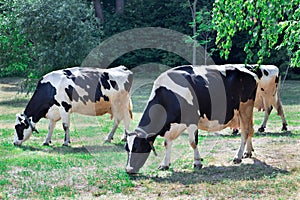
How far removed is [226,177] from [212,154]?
221cm

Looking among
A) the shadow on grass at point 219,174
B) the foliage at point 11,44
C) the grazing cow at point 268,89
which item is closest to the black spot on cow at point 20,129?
the shadow on grass at point 219,174

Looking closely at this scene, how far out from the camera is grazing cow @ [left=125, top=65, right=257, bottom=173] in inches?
365

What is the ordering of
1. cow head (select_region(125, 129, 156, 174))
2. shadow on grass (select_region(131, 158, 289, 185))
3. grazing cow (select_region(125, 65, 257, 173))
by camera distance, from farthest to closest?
grazing cow (select_region(125, 65, 257, 173)), cow head (select_region(125, 129, 156, 174)), shadow on grass (select_region(131, 158, 289, 185))

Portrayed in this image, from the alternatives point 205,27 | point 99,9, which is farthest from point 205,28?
point 99,9

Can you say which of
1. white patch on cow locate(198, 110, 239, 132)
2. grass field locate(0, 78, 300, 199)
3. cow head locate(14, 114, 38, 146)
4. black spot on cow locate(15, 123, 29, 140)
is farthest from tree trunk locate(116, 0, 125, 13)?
white patch on cow locate(198, 110, 239, 132)

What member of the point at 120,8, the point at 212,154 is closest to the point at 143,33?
the point at 120,8

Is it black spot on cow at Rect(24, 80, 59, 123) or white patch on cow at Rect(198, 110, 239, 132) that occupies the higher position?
white patch on cow at Rect(198, 110, 239, 132)

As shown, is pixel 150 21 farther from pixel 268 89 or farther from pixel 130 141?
pixel 130 141

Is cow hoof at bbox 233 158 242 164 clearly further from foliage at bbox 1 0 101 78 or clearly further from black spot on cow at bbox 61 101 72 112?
foliage at bbox 1 0 101 78

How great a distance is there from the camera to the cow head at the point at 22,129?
12766 mm

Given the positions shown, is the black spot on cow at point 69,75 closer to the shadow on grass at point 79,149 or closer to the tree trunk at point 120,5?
the shadow on grass at point 79,149

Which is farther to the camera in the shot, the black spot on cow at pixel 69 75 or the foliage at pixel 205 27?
the foliage at pixel 205 27

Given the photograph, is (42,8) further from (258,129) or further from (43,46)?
(258,129)

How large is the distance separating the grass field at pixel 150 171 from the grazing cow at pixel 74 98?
0.51 meters
